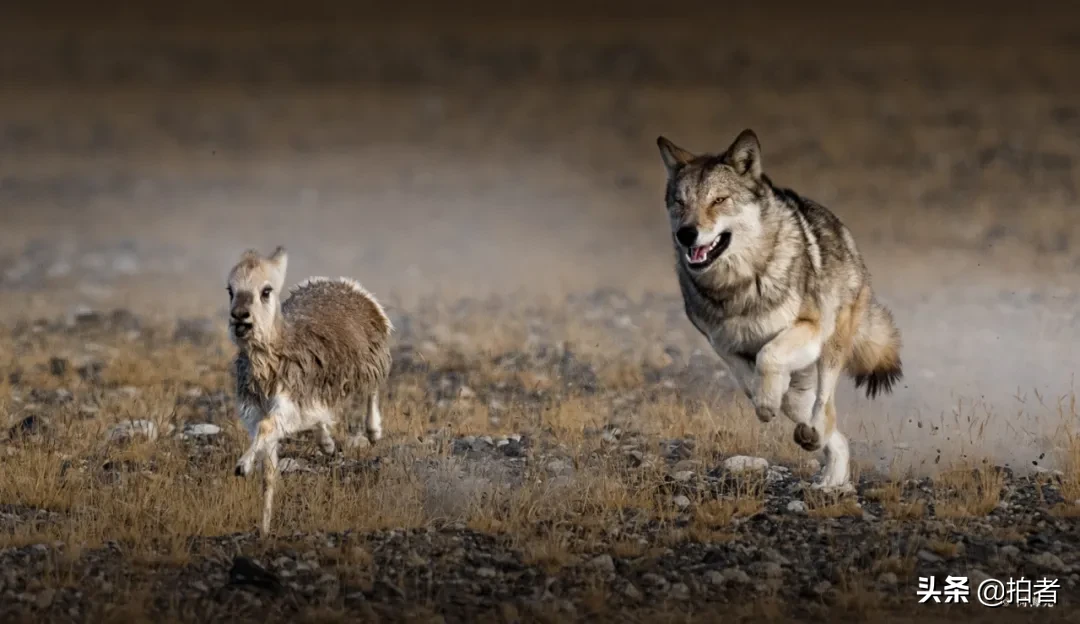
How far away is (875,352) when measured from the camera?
11.4 metres

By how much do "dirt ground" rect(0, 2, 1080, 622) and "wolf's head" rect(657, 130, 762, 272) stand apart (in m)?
1.57

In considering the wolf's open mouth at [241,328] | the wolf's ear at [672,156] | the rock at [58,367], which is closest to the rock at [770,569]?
the wolf's ear at [672,156]

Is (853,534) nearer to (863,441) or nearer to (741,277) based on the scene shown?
(741,277)

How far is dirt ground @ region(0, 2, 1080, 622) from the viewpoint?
9242mm

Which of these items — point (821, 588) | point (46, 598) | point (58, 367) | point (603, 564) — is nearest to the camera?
point (46, 598)

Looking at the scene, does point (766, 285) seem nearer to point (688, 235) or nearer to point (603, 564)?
Result: point (688, 235)

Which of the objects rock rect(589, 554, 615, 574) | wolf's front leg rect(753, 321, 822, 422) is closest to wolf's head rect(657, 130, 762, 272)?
wolf's front leg rect(753, 321, 822, 422)

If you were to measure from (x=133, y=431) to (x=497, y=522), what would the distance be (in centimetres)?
378

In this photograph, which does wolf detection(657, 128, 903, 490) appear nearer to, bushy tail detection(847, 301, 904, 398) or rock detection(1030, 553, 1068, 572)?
bushy tail detection(847, 301, 904, 398)

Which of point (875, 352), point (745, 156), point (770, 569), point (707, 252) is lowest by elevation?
point (770, 569)

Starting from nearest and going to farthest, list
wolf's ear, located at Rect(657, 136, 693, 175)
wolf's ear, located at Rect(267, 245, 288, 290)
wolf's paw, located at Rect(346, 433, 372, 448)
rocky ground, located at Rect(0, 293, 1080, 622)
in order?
1. rocky ground, located at Rect(0, 293, 1080, 622)
2. wolf's ear, located at Rect(657, 136, 693, 175)
3. wolf's ear, located at Rect(267, 245, 288, 290)
4. wolf's paw, located at Rect(346, 433, 372, 448)

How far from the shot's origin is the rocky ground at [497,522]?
8703mm

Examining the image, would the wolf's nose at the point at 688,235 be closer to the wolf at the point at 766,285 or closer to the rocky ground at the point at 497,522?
the wolf at the point at 766,285

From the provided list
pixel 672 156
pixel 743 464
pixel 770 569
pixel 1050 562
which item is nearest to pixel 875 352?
pixel 743 464
